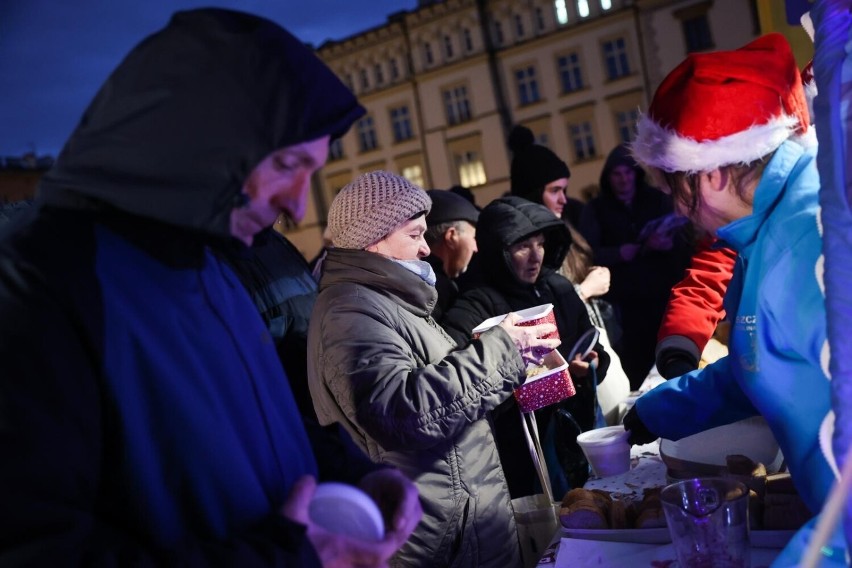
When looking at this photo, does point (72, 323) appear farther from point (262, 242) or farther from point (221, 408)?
point (262, 242)

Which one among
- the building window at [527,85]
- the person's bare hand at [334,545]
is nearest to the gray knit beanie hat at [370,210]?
the person's bare hand at [334,545]

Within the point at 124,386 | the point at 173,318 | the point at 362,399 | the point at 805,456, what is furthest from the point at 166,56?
the point at 805,456

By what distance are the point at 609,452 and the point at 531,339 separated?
0.44m

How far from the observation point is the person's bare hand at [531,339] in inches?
85.7

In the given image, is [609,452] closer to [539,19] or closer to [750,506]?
[750,506]

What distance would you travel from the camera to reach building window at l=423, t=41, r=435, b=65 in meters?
31.0

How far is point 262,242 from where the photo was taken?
1476 millimetres

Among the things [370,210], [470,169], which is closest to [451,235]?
[370,210]

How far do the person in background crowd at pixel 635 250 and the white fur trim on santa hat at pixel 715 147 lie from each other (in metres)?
3.08

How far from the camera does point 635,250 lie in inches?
205

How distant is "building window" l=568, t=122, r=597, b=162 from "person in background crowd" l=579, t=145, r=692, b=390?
22.8 metres

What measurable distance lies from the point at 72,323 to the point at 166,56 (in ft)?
1.49

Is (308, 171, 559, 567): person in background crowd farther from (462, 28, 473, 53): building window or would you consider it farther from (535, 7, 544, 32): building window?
Answer: (462, 28, 473, 53): building window

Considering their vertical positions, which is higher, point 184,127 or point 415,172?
point 415,172
